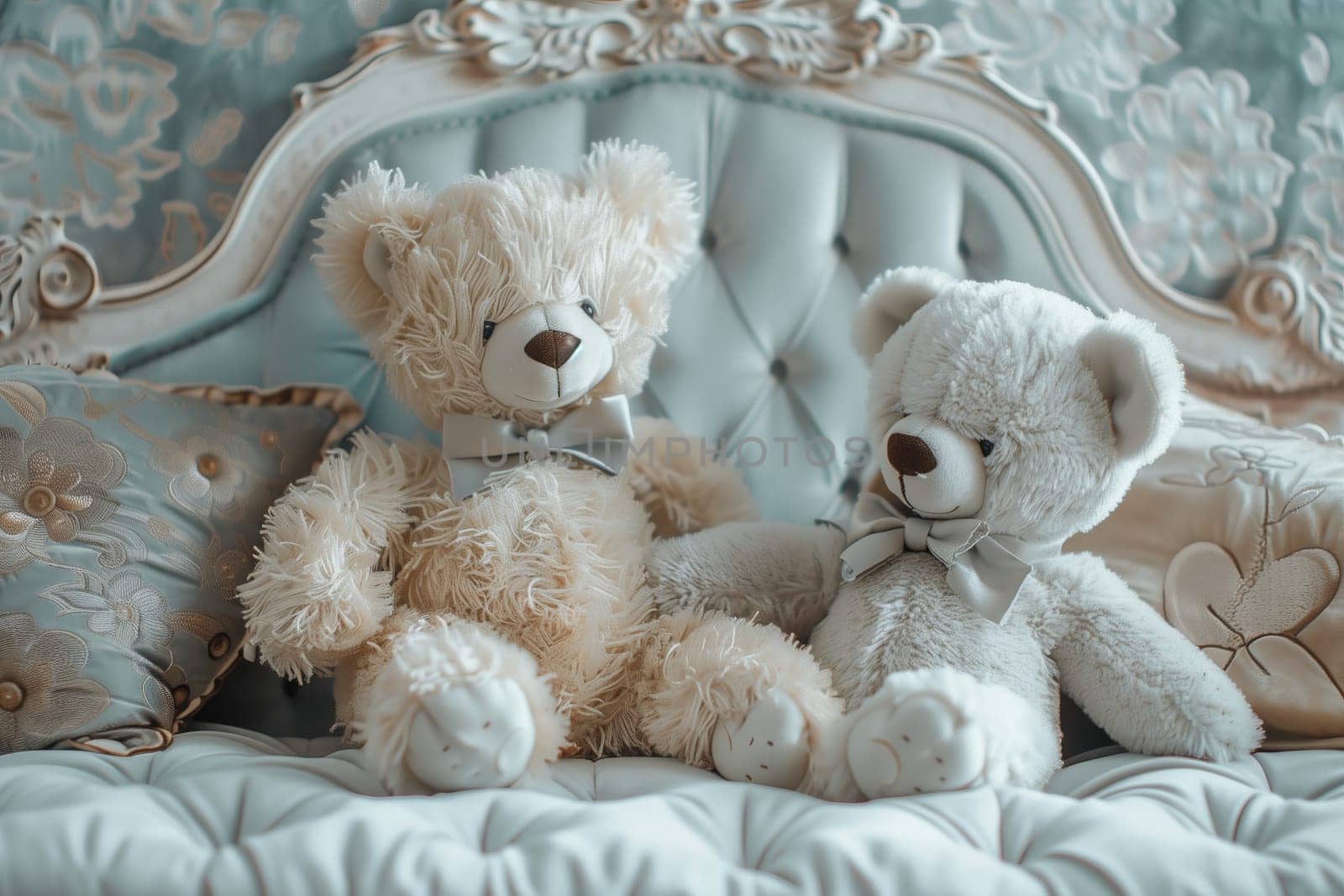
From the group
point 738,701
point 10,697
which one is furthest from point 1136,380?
point 10,697

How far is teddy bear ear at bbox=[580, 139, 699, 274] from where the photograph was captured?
3.26ft

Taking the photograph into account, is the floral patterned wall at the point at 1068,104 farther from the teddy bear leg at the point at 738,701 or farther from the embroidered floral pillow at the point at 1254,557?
the teddy bear leg at the point at 738,701

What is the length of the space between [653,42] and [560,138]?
20 centimetres

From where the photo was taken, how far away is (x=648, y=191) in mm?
1000

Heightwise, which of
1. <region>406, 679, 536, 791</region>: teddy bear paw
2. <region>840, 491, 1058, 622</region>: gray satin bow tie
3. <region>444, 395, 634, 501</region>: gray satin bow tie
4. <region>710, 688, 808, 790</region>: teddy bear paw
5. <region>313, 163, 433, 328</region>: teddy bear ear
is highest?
<region>313, 163, 433, 328</region>: teddy bear ear

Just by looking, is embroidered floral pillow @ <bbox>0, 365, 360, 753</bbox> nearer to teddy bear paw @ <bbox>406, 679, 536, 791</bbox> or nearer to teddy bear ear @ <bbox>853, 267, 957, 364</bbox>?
teddy bear paw @ <bbox>406, 679, 536, 791</bbox>

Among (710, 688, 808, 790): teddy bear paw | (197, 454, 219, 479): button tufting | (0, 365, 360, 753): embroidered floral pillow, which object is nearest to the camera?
(710, 688, 808, 790): teddy bear paw

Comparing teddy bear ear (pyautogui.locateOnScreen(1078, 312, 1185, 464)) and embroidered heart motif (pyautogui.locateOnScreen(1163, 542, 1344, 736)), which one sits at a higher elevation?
teddy bear ear (pyautogui.locateOnScreen(1078, 312, 1185, 464))

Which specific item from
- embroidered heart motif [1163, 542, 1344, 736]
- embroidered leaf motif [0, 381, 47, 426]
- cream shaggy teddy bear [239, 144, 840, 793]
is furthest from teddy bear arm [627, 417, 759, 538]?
embroidered leaf motif [0, 381, 47, 426]

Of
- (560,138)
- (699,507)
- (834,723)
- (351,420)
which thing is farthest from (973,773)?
(560,138)

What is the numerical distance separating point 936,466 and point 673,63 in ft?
2.59

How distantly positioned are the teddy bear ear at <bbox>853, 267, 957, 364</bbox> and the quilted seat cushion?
48 cm

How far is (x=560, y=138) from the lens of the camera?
1.32 m

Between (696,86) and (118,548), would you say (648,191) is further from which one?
(118,548)
